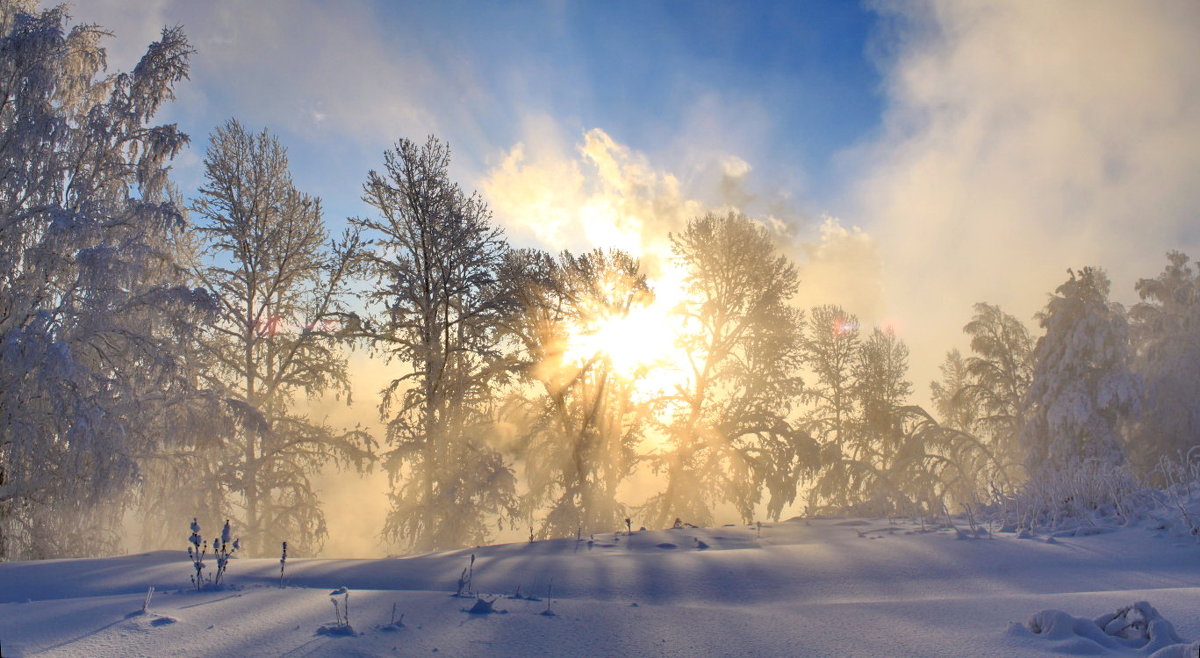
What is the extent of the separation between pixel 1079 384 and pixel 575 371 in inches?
599

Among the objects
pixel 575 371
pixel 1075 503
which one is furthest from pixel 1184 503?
pixel 575 371

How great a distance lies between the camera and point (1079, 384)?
1858 cm

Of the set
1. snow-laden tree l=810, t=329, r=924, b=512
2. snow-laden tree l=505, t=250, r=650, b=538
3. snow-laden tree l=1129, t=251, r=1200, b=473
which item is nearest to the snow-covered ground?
snow-laden tree l=505, t=250, r=650, b=538

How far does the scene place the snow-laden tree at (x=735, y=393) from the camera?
717 inches

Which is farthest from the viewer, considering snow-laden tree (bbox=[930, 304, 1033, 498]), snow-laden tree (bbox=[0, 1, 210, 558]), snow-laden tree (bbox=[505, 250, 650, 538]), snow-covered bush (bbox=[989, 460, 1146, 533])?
snow-laden tree (bbox=[930, 304, 1033, 498])

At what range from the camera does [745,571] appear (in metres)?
4.32

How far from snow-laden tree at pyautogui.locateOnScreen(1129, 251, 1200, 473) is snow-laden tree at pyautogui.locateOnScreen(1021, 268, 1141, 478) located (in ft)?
3.12

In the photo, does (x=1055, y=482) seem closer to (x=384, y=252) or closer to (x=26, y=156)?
(x=384, y=252)

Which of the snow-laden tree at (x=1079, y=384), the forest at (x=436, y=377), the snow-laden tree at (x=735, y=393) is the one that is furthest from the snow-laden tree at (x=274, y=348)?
the snow-laden tree at (x=1079, y=384)

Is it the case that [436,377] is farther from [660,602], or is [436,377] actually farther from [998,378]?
[998,378]

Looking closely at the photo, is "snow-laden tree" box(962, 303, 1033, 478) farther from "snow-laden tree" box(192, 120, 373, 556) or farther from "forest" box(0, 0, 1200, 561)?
"snow-laden tree" box(192, 120, 373, 556)

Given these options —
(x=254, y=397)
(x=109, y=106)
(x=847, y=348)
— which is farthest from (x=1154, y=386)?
(x=109, y=106)

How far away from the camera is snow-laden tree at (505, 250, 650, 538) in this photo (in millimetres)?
15383

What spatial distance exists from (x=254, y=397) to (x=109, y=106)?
705cm
